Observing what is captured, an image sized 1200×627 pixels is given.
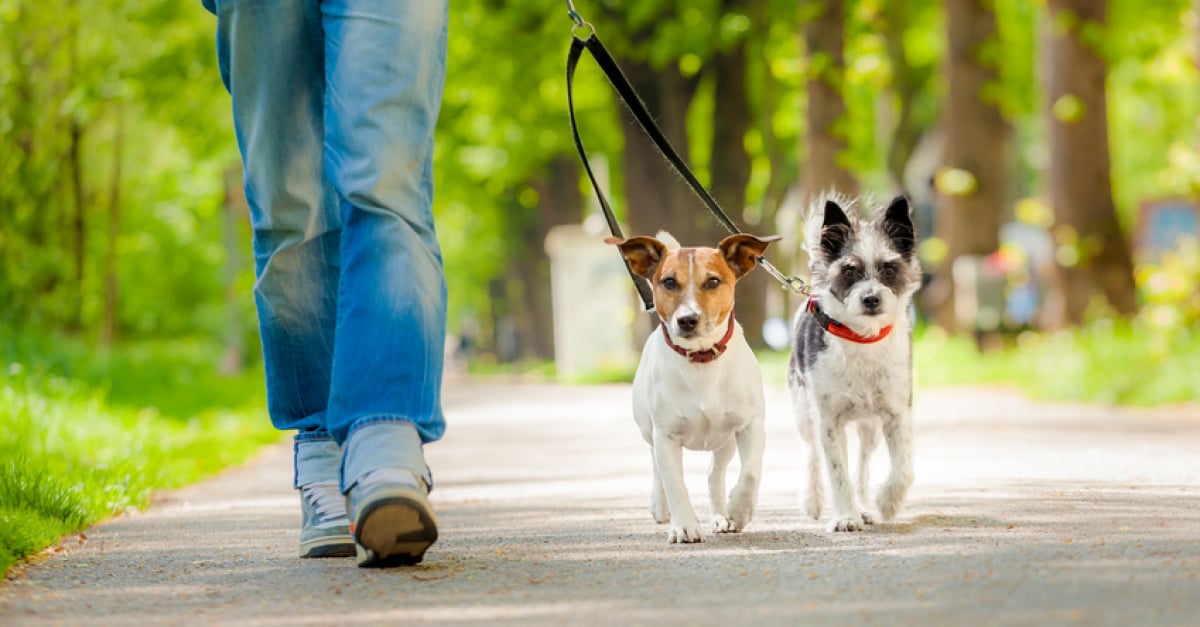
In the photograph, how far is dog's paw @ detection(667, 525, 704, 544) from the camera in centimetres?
517

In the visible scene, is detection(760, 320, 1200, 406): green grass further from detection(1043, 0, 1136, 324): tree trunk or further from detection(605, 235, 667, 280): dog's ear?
detection(605, 235, 667, 280): dog's ear

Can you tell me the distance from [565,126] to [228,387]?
14.6 m

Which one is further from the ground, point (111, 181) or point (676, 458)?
point (111, 181)

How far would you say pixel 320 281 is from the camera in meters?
5.24

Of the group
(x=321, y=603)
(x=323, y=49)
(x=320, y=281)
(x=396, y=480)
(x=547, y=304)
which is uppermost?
(x=547, y=304)

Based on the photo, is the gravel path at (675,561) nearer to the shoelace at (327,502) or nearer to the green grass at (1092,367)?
the shoelace at (327,502)

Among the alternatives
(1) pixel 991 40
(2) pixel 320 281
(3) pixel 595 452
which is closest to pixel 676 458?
(2) pixel 320 281

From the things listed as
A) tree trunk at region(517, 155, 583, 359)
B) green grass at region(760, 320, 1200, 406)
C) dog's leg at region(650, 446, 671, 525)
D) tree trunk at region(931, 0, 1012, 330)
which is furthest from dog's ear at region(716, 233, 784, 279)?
tree trunk at region(517, 155, 583, 359)

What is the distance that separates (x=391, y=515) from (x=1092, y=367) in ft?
37.7

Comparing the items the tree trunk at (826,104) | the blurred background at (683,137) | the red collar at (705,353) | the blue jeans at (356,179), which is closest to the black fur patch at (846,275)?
the red collar at (705,353)

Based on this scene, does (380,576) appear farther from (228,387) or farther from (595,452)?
(228,387)

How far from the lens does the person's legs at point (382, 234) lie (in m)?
4.63

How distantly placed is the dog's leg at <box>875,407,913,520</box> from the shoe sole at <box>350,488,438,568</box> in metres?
1.94

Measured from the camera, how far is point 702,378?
18.0 feet
